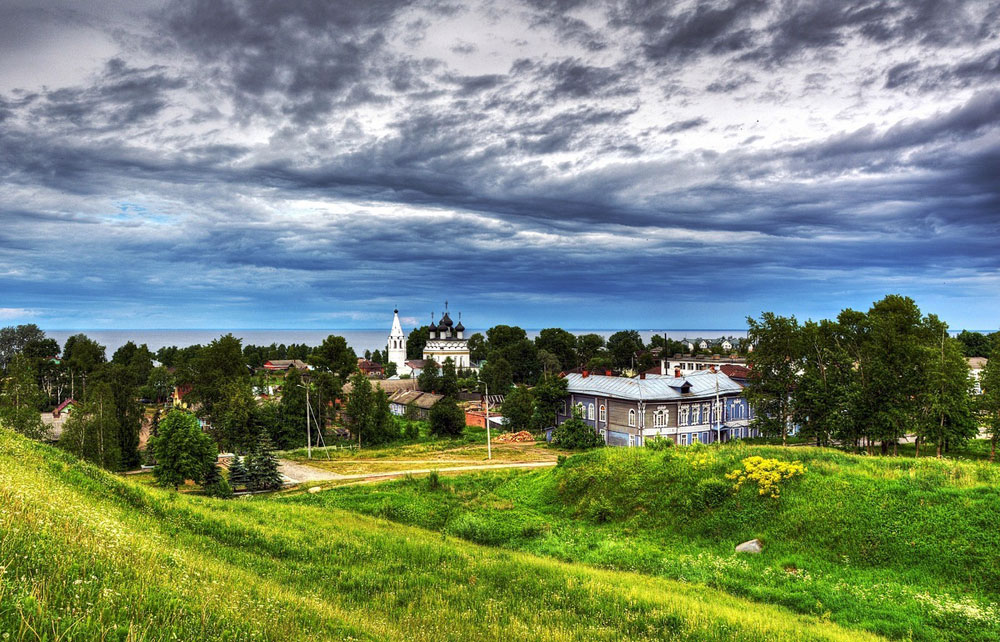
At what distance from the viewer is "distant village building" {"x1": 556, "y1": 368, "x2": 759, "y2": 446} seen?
4912 centimetres

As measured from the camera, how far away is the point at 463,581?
1389cm

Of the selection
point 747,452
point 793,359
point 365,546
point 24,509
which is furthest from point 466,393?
point 24,509

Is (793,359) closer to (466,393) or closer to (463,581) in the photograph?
(463,581)

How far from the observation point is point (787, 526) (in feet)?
62.8

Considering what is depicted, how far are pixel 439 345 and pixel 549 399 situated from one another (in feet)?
332

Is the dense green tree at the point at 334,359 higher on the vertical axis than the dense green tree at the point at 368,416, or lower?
higher

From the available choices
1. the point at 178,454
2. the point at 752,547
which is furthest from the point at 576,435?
the point at 752,547

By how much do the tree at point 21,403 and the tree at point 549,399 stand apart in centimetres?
4179

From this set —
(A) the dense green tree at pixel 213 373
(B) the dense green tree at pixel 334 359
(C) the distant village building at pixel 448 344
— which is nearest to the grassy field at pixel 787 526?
(A) the dense green tree at pixel 213 373

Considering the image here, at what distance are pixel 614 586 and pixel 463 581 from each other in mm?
3801

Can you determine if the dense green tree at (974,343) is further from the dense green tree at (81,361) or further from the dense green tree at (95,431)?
the dense green tree at (81,361)

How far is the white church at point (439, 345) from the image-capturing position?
154625mm

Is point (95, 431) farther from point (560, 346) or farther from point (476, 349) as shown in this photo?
point (476, 349)

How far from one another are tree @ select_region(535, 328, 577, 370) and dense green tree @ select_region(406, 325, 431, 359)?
50.8 meters
